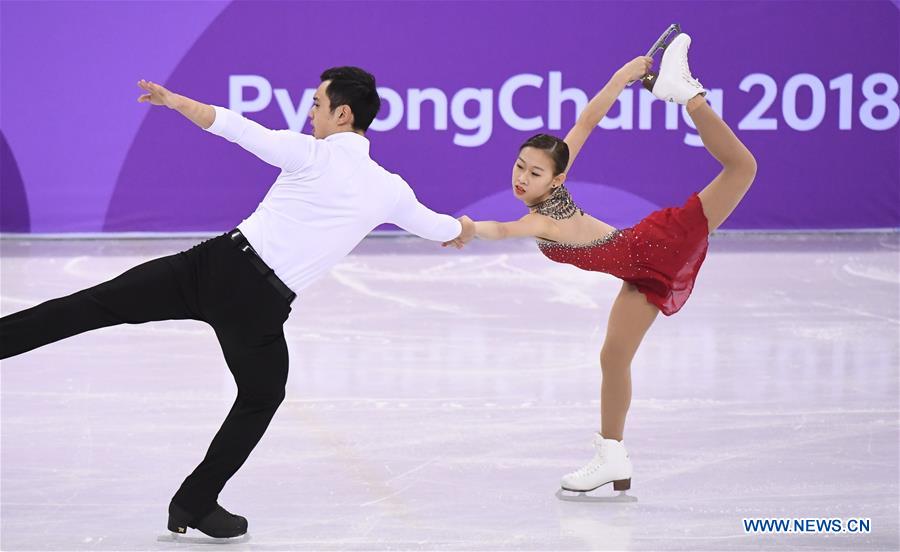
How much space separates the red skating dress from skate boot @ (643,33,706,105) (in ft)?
1.05

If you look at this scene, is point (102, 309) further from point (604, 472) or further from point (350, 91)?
point (604, 472)

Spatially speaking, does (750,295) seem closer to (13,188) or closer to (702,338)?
(702,338)

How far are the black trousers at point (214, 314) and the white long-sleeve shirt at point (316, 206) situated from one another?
0.25ft

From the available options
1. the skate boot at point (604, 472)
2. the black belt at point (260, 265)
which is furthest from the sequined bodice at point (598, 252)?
the black belt at point (260, 265)

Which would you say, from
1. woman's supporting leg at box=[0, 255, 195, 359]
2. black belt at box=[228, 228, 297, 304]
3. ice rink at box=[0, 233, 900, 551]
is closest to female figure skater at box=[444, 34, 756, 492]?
ice rink at box=[0, 233, 900, 551]

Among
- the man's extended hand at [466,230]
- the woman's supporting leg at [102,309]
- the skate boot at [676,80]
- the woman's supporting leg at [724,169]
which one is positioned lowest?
the woman's supporting leg at [102,309]

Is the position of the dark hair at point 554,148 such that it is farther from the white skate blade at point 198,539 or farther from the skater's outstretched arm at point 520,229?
the white skate blade at point 198,539

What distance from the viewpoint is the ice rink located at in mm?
3615

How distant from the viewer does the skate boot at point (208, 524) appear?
344 centimetres

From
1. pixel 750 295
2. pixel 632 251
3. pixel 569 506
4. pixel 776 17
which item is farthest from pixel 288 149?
pixel 776 17

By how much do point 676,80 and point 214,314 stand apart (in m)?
1.53

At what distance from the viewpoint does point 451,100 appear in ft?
30.8

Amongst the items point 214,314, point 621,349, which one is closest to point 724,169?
point 621,349

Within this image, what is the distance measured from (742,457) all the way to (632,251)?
957 millimetres
